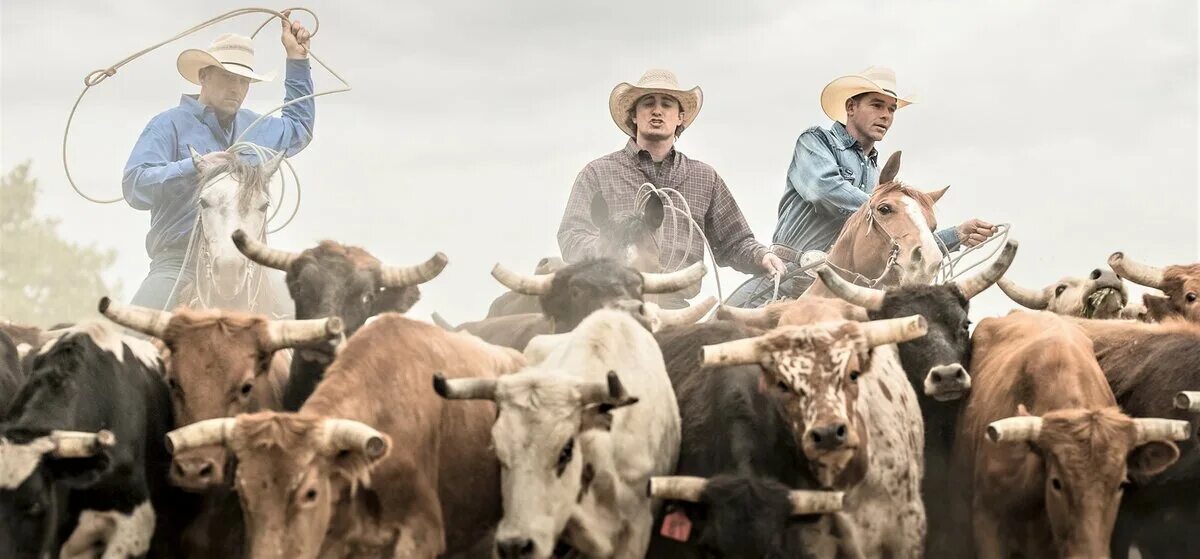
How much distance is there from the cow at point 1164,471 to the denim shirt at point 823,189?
266 centimetres

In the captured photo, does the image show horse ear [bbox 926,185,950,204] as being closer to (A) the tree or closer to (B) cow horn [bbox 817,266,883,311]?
(B) cow horn [bbox 817,266,883,311]

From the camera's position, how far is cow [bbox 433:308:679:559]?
6426mm

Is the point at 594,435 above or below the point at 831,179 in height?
below

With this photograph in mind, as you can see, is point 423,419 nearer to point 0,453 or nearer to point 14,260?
point 0,453

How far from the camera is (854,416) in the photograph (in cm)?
687

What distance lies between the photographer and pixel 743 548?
6477mm

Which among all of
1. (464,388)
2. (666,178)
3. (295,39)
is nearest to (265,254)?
(464,388)

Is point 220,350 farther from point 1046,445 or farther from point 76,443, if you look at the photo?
point 1046,445

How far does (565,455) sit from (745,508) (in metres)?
0.82

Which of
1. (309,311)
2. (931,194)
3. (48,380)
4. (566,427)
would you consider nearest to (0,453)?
(48,380)

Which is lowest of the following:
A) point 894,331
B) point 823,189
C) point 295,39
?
point 894,331

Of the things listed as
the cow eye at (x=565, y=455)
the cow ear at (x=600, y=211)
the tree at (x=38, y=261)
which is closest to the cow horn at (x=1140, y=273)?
the cow ear at (x=600, y=211)

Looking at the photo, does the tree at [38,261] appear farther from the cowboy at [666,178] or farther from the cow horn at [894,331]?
the cow horn at [894,331]

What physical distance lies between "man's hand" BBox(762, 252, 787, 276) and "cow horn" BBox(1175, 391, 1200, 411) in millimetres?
3496
